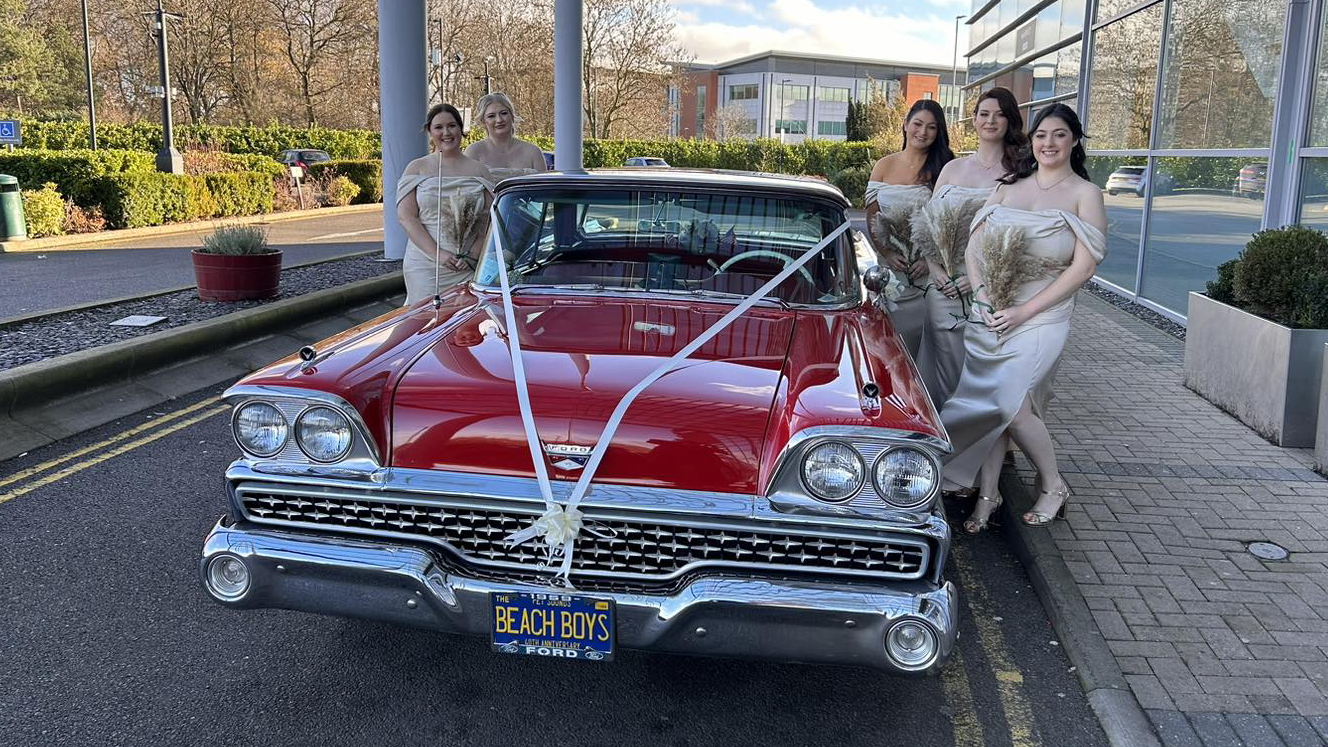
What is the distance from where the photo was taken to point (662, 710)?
10.8 ft

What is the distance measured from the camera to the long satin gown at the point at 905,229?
18.9ft

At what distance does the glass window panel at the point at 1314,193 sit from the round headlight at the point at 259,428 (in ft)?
26.2

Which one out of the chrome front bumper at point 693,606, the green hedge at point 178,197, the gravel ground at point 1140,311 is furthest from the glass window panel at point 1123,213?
the green hedge at point 178,197

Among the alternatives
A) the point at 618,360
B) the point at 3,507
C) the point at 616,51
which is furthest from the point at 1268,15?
the point at 616,51

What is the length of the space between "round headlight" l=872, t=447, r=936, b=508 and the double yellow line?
4531mm

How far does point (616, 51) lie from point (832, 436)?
163 ft

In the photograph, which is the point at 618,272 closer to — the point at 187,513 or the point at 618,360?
the point at 618,360

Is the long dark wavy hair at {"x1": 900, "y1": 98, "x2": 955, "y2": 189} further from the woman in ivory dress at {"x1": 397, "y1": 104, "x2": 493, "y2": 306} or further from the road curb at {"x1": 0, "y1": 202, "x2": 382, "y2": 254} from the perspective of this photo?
the road curb at {"x1": 0, "y1": 202, "x2": 382, "y2": 254}

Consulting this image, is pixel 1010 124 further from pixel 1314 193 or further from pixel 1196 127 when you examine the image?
pixel 1196 127

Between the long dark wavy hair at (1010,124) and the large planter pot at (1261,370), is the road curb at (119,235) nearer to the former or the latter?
the long dark wavy hair at (1010,124)

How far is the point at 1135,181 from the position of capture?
40.8 feet

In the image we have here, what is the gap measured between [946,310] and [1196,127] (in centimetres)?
713

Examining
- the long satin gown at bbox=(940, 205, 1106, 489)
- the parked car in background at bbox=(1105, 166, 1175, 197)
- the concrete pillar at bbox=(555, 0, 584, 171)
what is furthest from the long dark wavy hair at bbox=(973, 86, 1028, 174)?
the concrete pillar at bbox=(555, 0, 584, 171)

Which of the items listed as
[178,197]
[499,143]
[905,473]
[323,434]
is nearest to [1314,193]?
[499,143]
